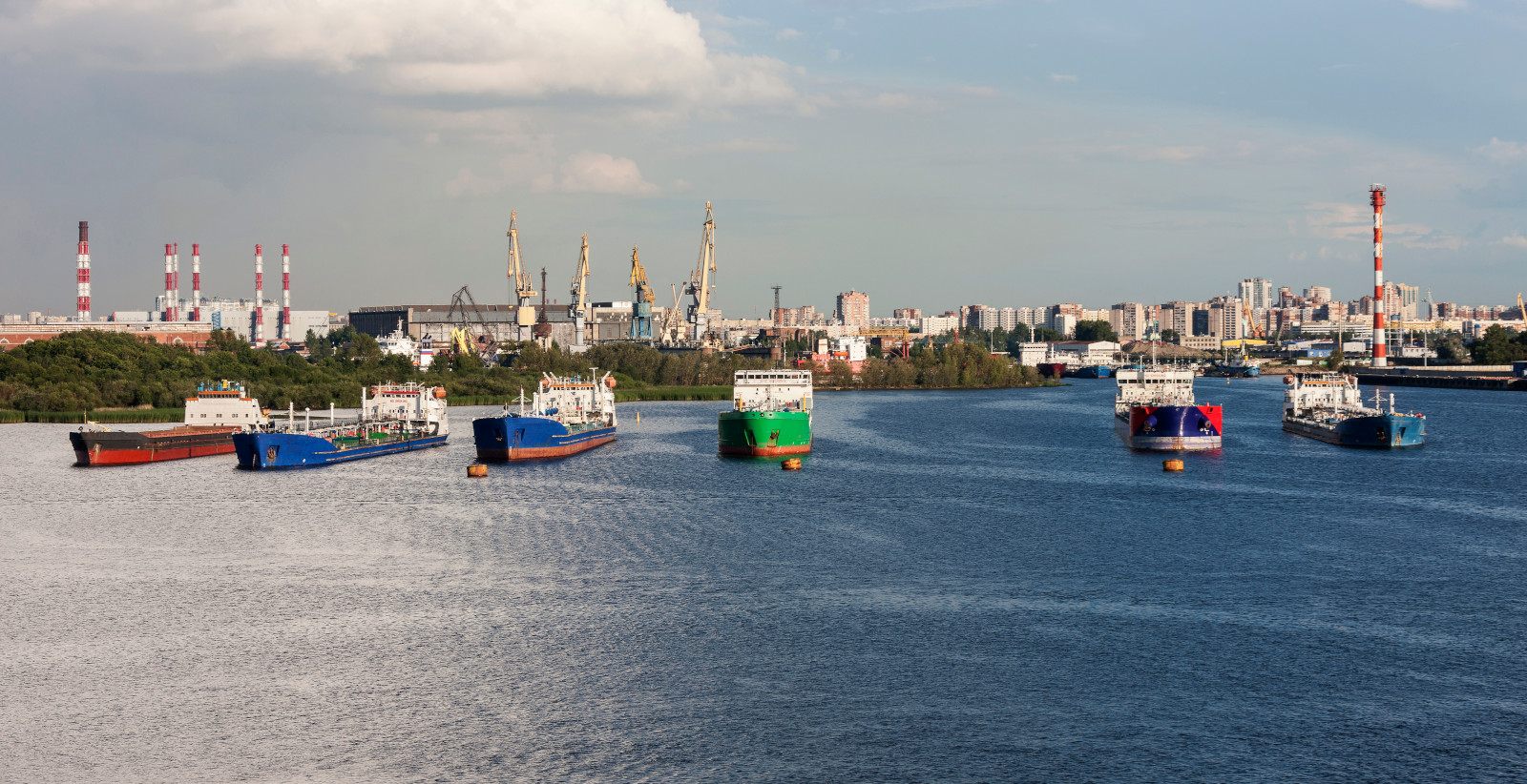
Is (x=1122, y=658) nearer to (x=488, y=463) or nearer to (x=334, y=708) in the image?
(x=334, y=708)

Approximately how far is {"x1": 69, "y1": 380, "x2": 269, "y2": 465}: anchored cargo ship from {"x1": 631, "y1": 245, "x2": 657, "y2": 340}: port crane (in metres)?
109

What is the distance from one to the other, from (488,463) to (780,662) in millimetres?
36819

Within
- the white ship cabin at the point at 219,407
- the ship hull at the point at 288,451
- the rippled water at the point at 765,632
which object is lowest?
the rippled water at the point at 765,632

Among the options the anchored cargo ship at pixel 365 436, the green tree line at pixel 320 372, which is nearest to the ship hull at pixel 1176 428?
the anchored cargo ship at pixel 365 436

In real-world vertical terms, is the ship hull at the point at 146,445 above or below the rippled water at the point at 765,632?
above

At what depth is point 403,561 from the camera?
1217 inches

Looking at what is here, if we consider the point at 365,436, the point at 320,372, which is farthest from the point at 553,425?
the point at 320,372

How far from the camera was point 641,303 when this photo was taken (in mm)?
194375

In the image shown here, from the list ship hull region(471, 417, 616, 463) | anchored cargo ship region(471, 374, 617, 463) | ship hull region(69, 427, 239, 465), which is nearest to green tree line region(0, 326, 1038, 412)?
anchored cargo ship region(471, 374, 617, 463)

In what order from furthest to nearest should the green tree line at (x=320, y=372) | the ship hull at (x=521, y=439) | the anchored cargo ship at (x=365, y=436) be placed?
the green tree line at (x=320, y=372), the ship hull at (x=521, y=439), the anchored cargo ship at (x=365, y=436)

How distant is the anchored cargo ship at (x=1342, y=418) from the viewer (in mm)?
59438

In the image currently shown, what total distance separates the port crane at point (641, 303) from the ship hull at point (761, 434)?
119038 mm

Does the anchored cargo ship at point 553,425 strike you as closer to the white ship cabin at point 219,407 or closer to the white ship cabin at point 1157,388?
the white ship cabin at point 219,407

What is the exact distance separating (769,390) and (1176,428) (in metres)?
20.3
